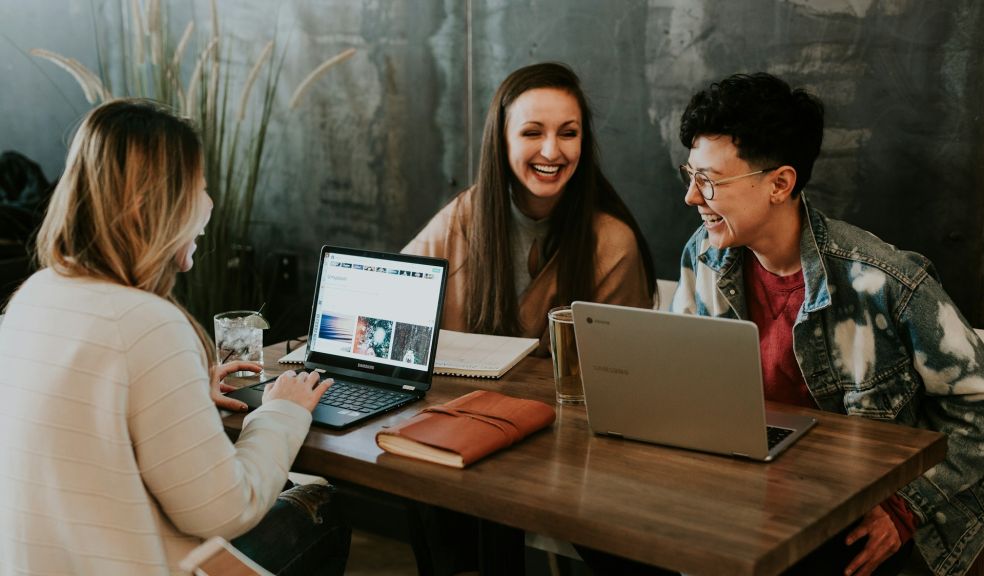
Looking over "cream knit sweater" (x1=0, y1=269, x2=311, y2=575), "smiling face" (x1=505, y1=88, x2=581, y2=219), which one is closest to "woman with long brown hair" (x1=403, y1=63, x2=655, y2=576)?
"smiling face" (x1=505, y1=88, x2=581, y2=219)

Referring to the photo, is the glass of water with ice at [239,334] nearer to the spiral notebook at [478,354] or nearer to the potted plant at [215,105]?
the spiral notebook at [478,354]

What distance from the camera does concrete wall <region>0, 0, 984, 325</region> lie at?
2.41 meters

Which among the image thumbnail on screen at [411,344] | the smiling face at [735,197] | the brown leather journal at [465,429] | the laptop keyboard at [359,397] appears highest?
the smiling face at [735,197]

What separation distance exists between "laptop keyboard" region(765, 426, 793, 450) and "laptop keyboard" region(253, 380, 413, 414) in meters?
0.62

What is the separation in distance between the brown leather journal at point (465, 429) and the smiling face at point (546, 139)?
872mm

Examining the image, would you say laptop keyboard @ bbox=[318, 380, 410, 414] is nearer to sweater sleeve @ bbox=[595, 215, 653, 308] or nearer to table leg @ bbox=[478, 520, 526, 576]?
table leg @ bbox=[478, 520, 526, 576]

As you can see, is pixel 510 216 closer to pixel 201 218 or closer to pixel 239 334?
pixel 239 334

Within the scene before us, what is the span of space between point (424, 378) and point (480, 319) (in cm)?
57

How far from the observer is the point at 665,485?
1.44m

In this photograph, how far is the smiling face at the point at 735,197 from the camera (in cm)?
198

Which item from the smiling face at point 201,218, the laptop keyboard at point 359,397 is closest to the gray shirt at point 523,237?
the laptop keyboard at point 359,397

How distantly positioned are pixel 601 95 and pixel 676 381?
149 cm

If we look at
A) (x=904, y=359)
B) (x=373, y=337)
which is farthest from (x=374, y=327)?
(x=904, y=359)

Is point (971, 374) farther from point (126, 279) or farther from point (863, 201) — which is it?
point (126, 279)
